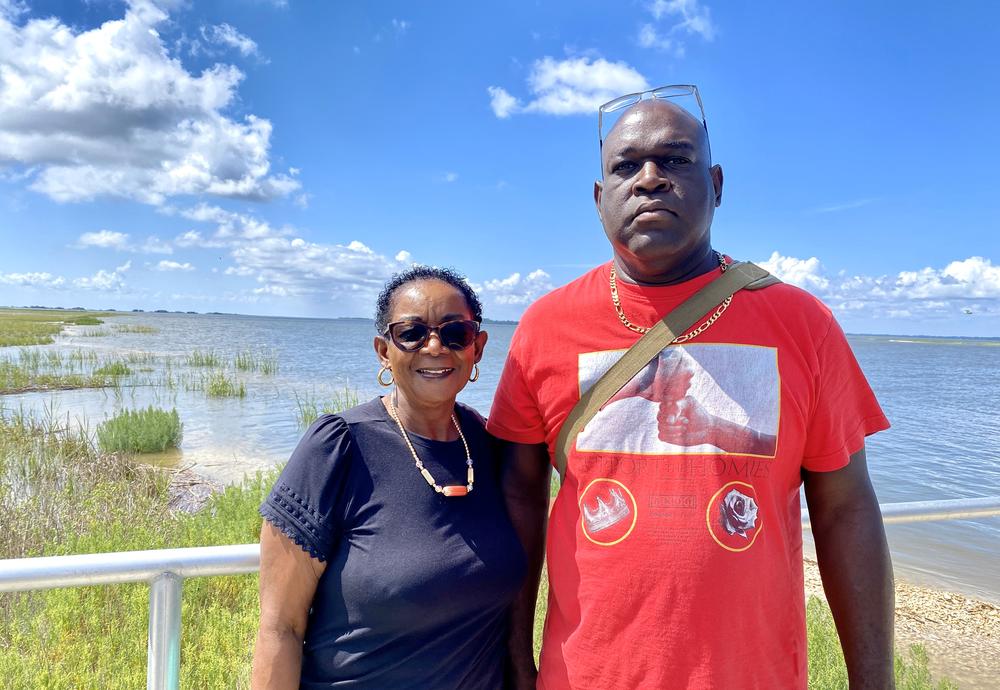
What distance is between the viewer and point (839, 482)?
5.54 feet

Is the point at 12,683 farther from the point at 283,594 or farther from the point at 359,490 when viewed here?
the point at 359,490

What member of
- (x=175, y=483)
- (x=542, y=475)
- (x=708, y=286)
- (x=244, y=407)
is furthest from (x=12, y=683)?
(x=244, y=407)

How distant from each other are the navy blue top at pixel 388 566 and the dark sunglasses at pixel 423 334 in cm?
29

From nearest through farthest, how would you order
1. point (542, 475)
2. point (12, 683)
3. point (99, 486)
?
point (542, 475) < point (12, 683) < point (99, 486)

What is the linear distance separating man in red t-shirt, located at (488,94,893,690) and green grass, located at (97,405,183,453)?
1196 cm

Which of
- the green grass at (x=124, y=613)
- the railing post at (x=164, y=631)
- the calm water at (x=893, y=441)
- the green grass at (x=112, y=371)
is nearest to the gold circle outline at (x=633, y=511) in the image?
the railing post at (x=164, y=631)

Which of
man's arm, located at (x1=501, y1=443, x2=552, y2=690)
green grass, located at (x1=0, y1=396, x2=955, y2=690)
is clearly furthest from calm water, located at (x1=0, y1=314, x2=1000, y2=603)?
Result: man's arm, located at (x1=501, y1=443, x2=552, y2=690)

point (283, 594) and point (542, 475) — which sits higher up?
point (542, 475)

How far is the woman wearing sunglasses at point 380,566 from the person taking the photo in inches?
65.3

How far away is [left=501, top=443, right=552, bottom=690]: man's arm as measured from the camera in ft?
6.22

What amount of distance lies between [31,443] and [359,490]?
11.4 metres

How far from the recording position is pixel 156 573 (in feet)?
5.33

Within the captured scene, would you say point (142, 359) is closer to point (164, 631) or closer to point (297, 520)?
point (164, 631)

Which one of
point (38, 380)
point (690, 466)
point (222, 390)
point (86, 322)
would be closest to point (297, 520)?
point (690, 466)
